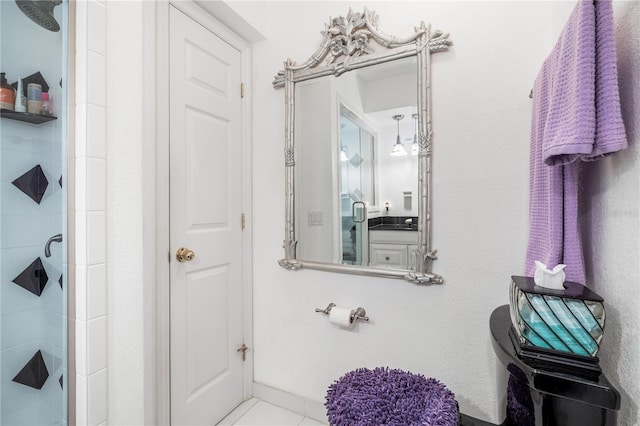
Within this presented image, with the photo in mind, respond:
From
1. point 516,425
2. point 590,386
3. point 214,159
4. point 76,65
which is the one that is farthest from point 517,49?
point 76,65

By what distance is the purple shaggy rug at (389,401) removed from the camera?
2.92 feet

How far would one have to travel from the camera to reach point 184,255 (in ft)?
4.46

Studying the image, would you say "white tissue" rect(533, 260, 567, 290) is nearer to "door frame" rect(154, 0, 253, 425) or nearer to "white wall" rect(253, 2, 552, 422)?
"white wall" rect(253, 2, 552, 422)

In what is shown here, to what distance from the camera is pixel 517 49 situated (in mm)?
1180

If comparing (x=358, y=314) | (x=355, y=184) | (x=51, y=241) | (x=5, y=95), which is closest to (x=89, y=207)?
(x=51, y=241)

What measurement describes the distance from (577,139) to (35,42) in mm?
1571

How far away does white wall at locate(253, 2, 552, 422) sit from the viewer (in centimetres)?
119

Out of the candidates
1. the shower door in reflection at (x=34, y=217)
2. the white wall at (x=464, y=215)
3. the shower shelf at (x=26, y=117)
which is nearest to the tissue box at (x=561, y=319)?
the white wall at (x=464, y=215)

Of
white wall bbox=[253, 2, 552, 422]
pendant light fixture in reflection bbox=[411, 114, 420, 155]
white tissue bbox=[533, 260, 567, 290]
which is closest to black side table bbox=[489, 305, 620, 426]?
white tissue bbox=[533, 260, 567, 290]

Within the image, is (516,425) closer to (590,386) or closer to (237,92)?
(590,386)

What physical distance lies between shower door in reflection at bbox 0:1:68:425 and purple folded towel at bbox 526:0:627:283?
1458mm

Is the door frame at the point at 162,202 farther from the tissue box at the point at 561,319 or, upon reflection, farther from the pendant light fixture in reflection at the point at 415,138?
the tissue box at the point at 561,319

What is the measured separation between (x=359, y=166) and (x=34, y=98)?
124cm

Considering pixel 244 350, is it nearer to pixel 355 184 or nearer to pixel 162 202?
pixel 162 202
